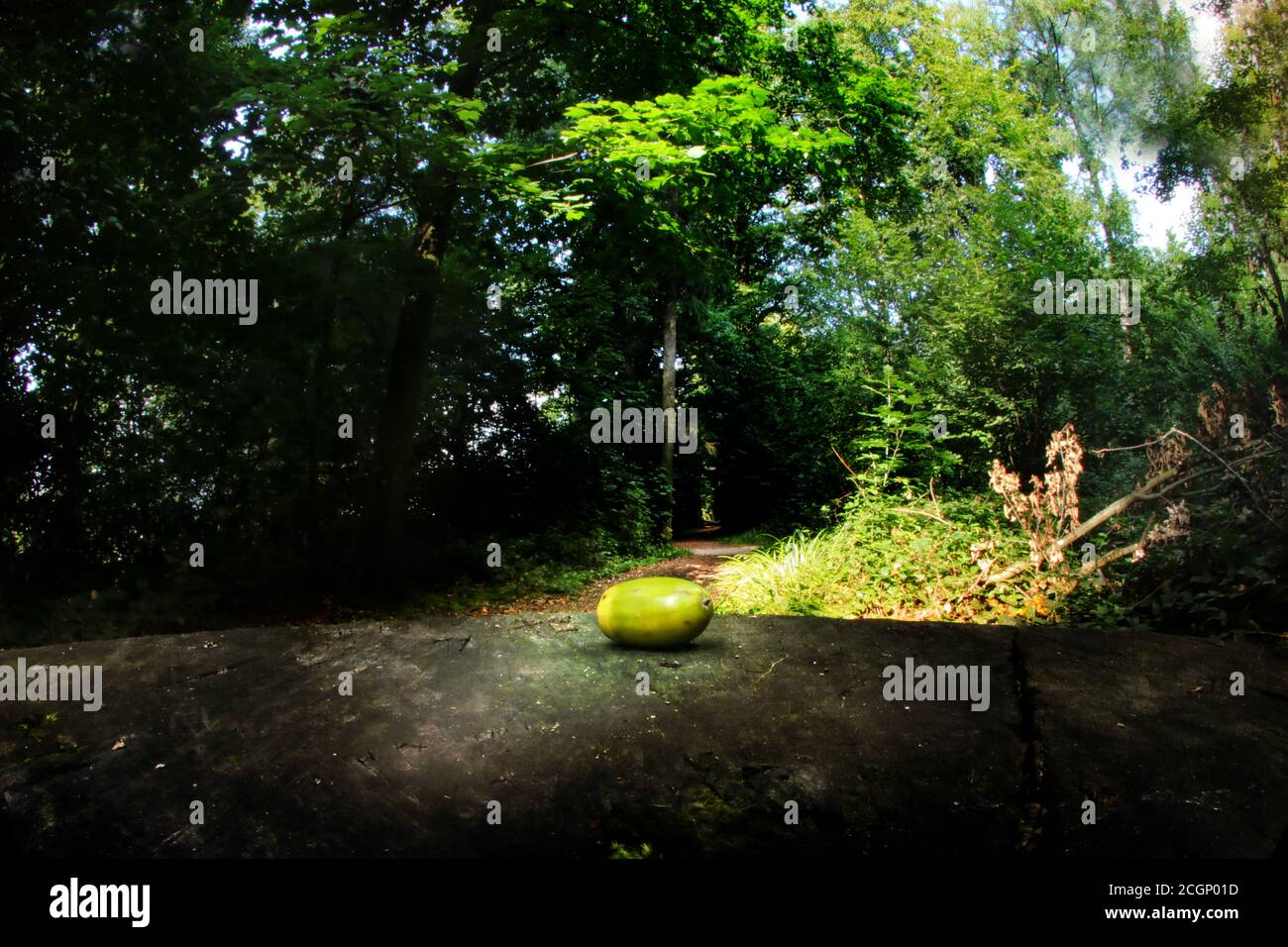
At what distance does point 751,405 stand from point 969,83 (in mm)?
5363

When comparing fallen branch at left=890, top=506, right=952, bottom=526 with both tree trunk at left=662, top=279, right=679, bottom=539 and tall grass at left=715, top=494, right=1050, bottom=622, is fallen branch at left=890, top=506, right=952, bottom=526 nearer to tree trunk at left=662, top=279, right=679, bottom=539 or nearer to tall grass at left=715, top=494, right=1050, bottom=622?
tall grass at left=715, top=494, right=1050, bottom=622

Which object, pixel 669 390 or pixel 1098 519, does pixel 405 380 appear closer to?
pixel 669 390

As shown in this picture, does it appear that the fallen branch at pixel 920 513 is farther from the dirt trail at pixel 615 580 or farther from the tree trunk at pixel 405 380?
the tree trunk at pixel 405 380

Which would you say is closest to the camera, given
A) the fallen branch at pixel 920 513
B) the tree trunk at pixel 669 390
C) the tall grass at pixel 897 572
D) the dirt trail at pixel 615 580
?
the tall grass at pixel 897 572

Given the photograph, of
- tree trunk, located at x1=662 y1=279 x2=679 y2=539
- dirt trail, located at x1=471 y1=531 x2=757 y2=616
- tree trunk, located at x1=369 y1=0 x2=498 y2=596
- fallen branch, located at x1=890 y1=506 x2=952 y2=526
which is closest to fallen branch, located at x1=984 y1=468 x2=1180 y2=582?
fallen branch, located at x1=890 y1=506 x2=952 y2=526

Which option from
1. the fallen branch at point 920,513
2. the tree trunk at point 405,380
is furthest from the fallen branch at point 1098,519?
the tree trunk at point 405,380

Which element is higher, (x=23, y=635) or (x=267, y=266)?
(x=267, y=266)

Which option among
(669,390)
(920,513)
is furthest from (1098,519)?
(669,390)

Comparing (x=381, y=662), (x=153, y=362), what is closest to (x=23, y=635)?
(x=153, y=362)

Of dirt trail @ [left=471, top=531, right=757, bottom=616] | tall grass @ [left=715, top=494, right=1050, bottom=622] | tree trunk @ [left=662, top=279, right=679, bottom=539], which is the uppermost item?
tree trunk @ [left=662, top=279, right=679, bottom=539]

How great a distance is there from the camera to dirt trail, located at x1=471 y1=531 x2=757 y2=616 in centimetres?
581

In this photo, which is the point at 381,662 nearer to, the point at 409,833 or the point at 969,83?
the point at 409,833

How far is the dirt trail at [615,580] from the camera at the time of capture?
5809 mm
